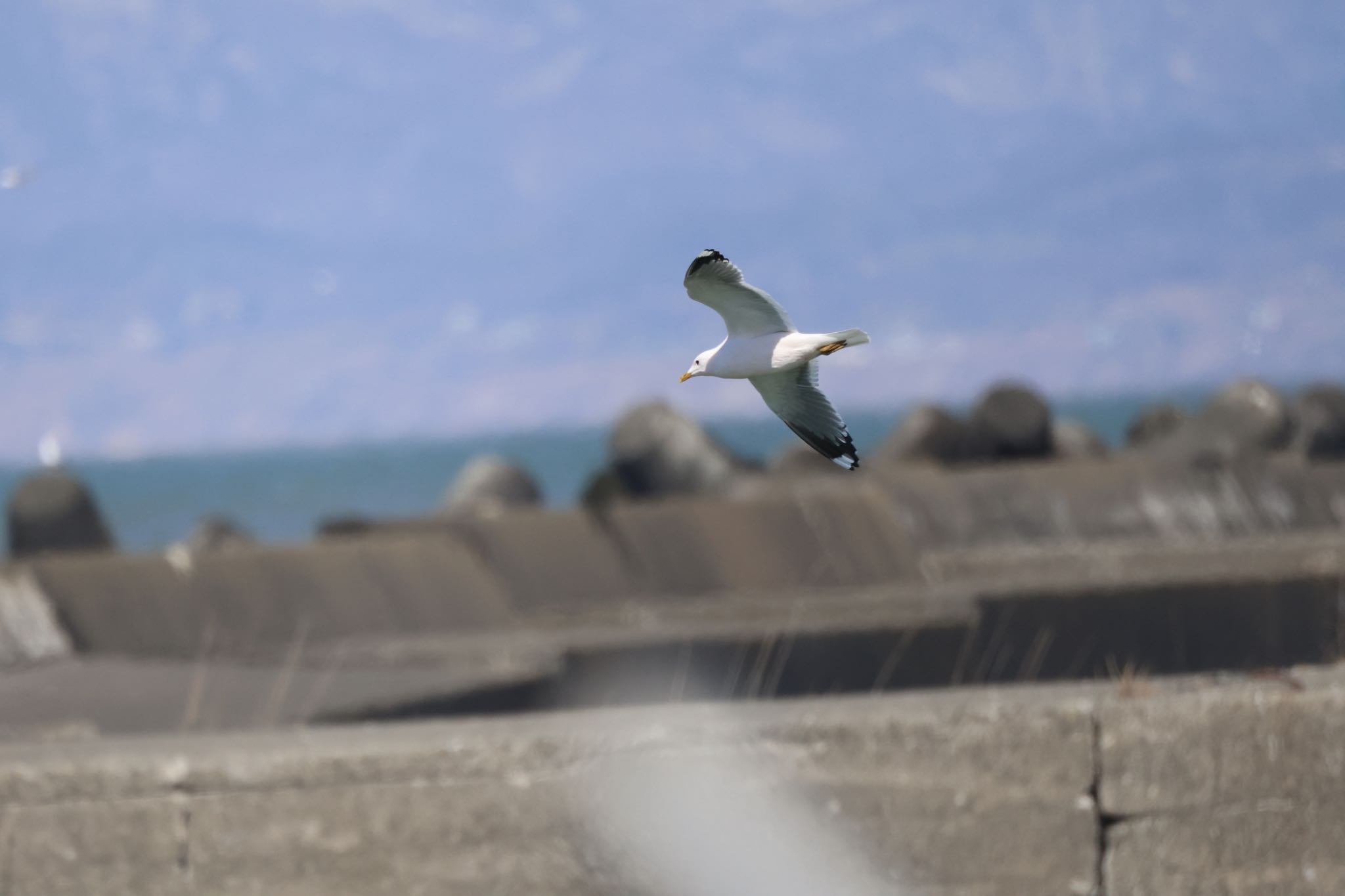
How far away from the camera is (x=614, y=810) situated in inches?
195

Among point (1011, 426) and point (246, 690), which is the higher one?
point (246, 690)

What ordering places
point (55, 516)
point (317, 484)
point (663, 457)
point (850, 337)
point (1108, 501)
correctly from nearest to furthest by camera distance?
point (850, 337), point (55, 516), point (1108, 501), point (663, 457), point (317, 484)

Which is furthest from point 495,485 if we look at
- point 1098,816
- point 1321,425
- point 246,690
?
point 1098,816

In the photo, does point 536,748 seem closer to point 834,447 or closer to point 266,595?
point 834,447

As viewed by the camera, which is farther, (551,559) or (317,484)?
(317,484)

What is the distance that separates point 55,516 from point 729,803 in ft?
34.3

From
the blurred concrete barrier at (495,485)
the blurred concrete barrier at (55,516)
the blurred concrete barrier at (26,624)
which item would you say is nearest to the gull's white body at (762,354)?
the blurred concrete barrier at (26,624)

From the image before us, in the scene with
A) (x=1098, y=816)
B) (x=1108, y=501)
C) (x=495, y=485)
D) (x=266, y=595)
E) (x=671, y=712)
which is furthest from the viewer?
(x=495, y=485)

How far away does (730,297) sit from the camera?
7.27 ft

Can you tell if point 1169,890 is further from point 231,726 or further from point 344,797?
point 231,726

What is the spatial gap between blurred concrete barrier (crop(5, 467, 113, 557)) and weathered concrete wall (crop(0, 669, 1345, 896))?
941 cm

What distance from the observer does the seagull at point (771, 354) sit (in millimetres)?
2092

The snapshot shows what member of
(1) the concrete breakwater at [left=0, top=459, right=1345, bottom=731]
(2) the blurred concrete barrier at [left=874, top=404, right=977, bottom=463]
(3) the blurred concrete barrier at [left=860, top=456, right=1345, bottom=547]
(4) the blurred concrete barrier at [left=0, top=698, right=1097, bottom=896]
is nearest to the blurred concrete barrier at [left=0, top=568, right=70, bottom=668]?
(1) the concrete breakwater at [left=0, top=459, right=1345, bottom=731]

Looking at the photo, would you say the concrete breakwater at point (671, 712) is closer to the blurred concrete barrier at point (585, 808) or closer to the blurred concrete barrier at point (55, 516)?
the blurred concrete barrier at point (585, 808)
